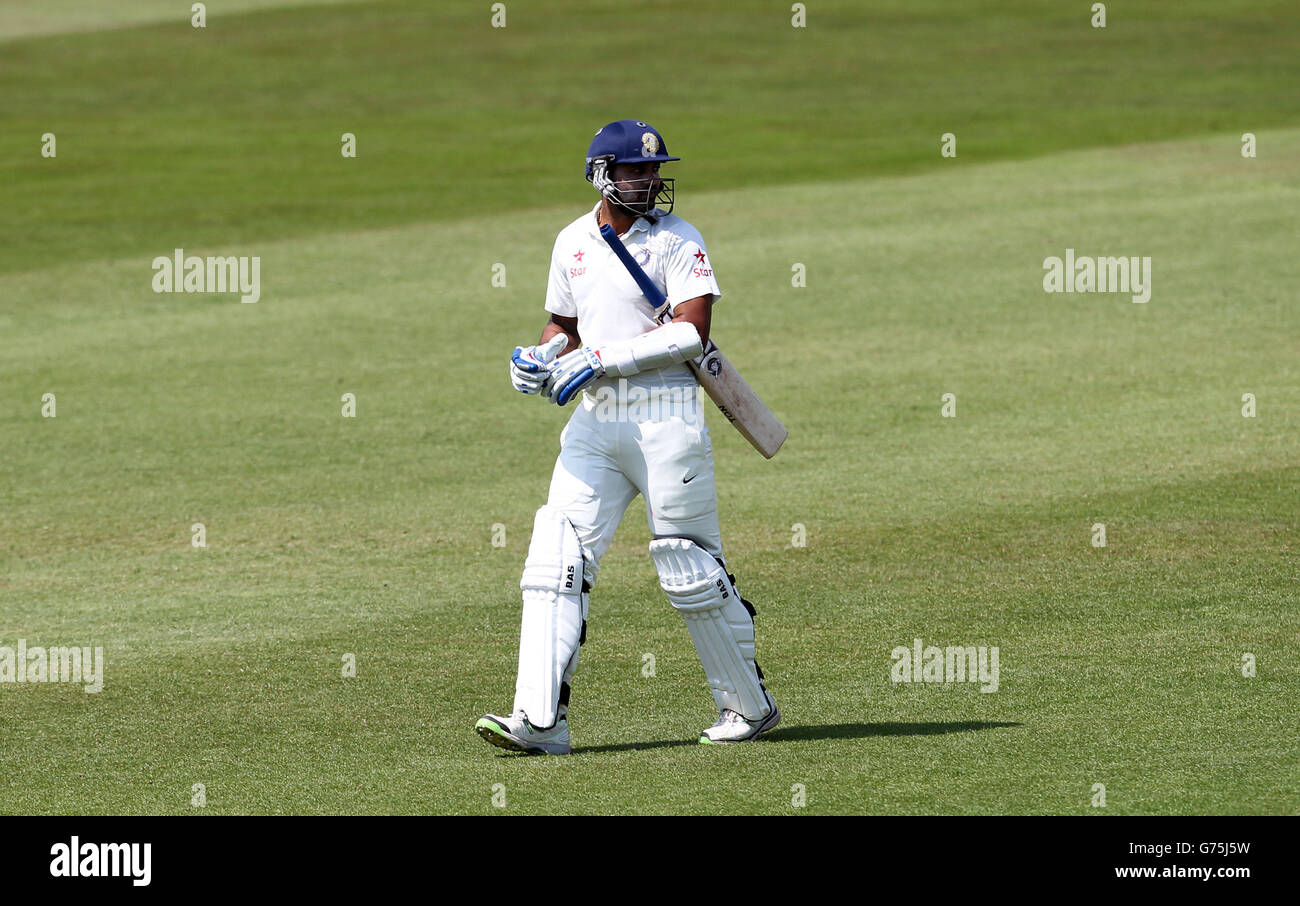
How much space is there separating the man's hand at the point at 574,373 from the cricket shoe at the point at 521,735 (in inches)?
56.8

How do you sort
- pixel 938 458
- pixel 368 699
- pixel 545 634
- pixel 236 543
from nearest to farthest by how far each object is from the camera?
pixel 545 634, pixel 368 699, pixel 236 543, pixel 938 458

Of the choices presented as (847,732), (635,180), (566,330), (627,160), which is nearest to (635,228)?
(635,180)

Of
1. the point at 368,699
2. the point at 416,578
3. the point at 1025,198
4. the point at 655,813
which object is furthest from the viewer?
the point at 1025,198

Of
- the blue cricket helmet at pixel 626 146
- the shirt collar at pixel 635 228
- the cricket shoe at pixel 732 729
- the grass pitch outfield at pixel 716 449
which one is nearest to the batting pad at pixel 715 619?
the cricket shoe at pixel 732 729

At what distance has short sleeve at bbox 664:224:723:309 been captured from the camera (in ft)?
27.5

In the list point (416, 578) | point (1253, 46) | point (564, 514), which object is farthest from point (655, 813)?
point (1253, 46)

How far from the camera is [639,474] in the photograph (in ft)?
27.7

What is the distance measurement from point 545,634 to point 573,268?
67.2 inches

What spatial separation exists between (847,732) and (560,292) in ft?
8.06

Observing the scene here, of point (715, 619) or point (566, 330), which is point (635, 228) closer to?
point (566, 330)

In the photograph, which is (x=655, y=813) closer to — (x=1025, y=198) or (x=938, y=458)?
(x=938, y=458)

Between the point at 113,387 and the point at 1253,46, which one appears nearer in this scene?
the point at 113,387

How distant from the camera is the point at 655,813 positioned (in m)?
7.17

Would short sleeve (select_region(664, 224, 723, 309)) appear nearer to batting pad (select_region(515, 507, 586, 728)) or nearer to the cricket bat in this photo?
the cricket bat
